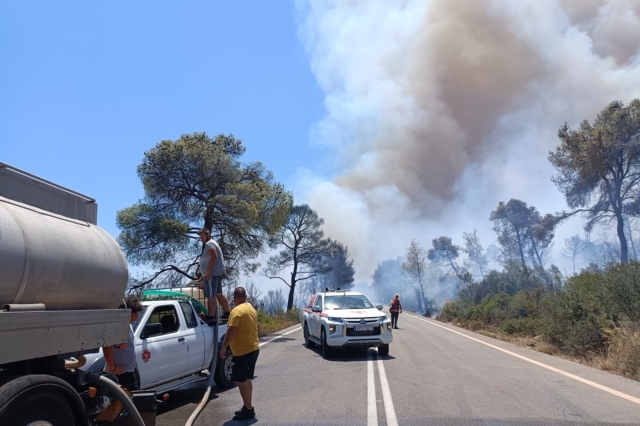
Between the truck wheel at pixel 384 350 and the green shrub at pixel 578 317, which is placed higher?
the green shrub at pixel 578 317

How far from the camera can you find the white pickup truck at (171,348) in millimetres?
6836

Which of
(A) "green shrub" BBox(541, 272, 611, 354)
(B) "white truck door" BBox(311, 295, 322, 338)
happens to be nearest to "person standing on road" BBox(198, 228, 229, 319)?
(B) "white truck door" BBox(311, 295, 322, 338)

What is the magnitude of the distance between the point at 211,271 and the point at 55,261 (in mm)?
5145

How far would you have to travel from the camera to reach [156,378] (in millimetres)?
7082

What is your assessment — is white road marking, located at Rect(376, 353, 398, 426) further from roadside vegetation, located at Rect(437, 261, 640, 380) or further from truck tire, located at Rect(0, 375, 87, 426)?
roadside vegetation, located at Rect(437, 261, 640, 380)

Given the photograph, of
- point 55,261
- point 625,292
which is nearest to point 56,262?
point 55,261

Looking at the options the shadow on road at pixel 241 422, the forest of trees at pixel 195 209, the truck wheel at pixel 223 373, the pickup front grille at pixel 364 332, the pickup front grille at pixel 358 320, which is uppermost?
the forest of trees at pixel 195 209

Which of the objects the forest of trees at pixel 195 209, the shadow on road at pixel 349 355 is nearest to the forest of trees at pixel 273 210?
the forest of trees at pixel 195 209

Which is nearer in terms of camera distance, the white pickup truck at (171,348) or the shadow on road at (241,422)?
the shadow on road at (241,422)

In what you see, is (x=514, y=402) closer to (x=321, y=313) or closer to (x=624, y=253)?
(x=321, y=313)

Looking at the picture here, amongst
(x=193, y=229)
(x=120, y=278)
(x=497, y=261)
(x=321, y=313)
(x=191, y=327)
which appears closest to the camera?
(x=120, y=278)

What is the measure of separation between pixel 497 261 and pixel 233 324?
2594 inches

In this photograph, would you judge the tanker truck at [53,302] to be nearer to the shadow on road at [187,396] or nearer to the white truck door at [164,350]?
the white truck door at [164,350]

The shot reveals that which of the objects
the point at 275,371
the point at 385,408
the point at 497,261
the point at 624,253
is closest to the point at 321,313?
the point at 275,371
